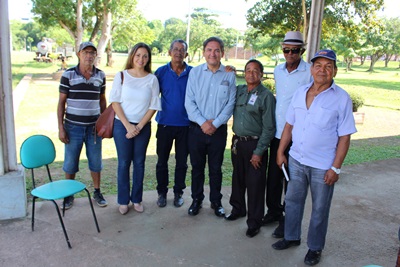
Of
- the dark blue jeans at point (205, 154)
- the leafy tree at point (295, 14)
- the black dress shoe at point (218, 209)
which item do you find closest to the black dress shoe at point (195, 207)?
the dark blue jeans at point (205, 154)

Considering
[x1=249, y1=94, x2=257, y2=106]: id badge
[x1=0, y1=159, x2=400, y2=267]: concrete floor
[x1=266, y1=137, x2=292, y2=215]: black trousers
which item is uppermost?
[x1=249, y1=94, x2=257, y2=106]: id badge

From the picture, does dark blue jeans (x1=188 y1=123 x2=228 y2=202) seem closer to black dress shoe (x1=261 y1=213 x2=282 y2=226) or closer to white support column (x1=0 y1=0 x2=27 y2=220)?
black dress shoe (x1=261 y1=213 x2=282 y2=226)

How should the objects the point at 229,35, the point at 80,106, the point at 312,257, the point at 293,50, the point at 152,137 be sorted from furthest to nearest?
1. the point at 229,35
2. the point at 152,137
3. the point at 80,106
4. the point at 293,50
5. the point at 312,257

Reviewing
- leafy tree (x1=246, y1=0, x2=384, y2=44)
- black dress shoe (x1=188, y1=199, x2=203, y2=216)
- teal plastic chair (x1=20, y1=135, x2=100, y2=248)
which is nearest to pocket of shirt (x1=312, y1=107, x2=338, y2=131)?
black dress shoe (x1=188, y1=199, x2=203, y2=216)

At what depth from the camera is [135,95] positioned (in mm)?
3662

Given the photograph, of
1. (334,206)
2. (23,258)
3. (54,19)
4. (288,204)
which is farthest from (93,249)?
(54,19)

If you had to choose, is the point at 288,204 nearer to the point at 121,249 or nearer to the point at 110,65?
the point at 121,249

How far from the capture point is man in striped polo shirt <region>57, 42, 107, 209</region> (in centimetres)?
371

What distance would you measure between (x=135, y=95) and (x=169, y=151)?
78 cm

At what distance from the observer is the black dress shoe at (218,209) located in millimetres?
3972

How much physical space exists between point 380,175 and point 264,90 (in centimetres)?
353

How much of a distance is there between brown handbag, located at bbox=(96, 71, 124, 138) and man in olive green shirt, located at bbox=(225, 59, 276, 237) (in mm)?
1281

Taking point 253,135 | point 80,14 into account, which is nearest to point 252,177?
point 253,135

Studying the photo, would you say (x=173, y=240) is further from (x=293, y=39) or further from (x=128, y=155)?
(x=293, y=39)
